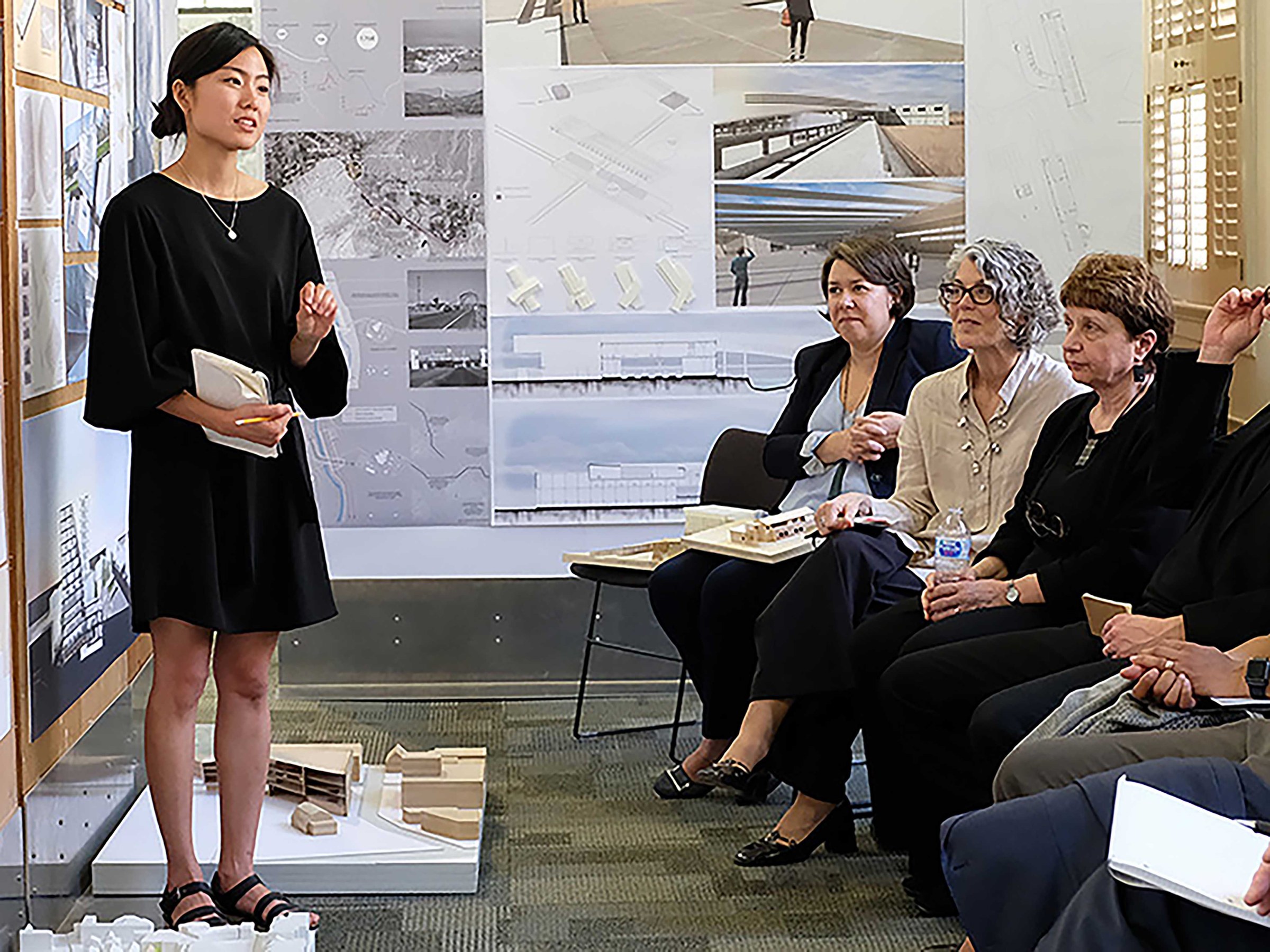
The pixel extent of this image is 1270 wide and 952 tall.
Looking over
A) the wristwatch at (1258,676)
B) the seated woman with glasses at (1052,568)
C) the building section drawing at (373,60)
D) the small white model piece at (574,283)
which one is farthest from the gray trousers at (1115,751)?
the building section drawing at (373,60)

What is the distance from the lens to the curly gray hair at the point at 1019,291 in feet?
12.5

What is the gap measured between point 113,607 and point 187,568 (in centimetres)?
63

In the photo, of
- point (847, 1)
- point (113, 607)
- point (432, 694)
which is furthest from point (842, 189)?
point (113, 607)

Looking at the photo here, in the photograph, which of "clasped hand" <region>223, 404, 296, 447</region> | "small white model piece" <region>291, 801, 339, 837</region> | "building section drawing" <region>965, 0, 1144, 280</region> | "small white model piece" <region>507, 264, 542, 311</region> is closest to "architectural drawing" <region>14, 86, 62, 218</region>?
"clasped hand" <region>223, 404, 296, 447</region>

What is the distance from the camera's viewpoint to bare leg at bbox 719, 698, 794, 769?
380cm

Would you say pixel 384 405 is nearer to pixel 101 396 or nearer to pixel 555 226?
pixel 555 226

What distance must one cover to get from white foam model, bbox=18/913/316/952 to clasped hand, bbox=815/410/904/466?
6.13ft

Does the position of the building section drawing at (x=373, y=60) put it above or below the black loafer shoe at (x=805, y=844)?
above

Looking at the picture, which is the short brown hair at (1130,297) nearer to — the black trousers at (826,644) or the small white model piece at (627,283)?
the black trousers at (826,644)

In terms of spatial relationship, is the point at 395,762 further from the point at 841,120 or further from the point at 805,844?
the point at 841,120

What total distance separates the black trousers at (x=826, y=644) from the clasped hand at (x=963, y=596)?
0.23 meters

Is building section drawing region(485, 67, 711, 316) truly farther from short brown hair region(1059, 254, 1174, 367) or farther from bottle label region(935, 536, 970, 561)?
short brown hair region(1059, 254, 1174, 367)

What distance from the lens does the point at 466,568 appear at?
538 centimetres

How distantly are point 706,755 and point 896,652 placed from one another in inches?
34.3
